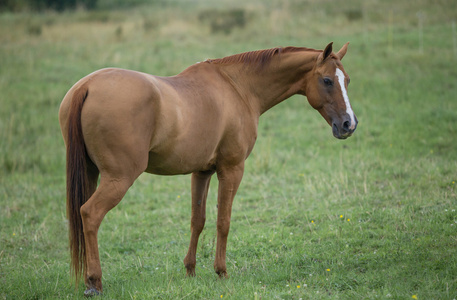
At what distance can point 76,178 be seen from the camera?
14.5 ft

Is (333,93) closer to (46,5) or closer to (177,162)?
(177,162)

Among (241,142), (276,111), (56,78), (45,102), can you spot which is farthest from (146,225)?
(56,78)

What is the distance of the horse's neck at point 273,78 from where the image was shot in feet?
18.4

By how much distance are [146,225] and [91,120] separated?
12.6ft

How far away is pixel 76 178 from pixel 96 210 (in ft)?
1.19

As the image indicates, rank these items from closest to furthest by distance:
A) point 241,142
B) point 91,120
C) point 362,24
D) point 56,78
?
1. point 91,120
2. point 241,142
3. point 56,78
4. point 362,24

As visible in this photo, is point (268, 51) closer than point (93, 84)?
No

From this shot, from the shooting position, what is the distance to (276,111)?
14.0 metres

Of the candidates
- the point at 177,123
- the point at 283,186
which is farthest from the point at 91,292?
the point at 283,186

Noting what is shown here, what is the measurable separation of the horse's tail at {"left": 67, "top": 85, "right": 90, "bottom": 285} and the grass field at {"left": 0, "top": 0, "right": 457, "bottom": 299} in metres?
0.48

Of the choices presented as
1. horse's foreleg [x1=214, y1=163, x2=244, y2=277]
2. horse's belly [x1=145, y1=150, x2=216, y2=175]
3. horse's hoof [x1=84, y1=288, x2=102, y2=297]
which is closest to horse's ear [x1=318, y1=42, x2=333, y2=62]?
horse's foreleg [x1=214, y1=163, x2=244, y2=277]

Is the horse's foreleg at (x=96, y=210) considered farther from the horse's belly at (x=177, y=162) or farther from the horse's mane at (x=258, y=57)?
the horse's mane at (x=258, y=57)

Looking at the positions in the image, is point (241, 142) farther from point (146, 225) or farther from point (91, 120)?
point (146, 225)

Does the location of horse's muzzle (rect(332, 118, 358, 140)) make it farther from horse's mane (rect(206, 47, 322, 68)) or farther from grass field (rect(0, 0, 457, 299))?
grass field (rect(0, 0, 457, 299))
